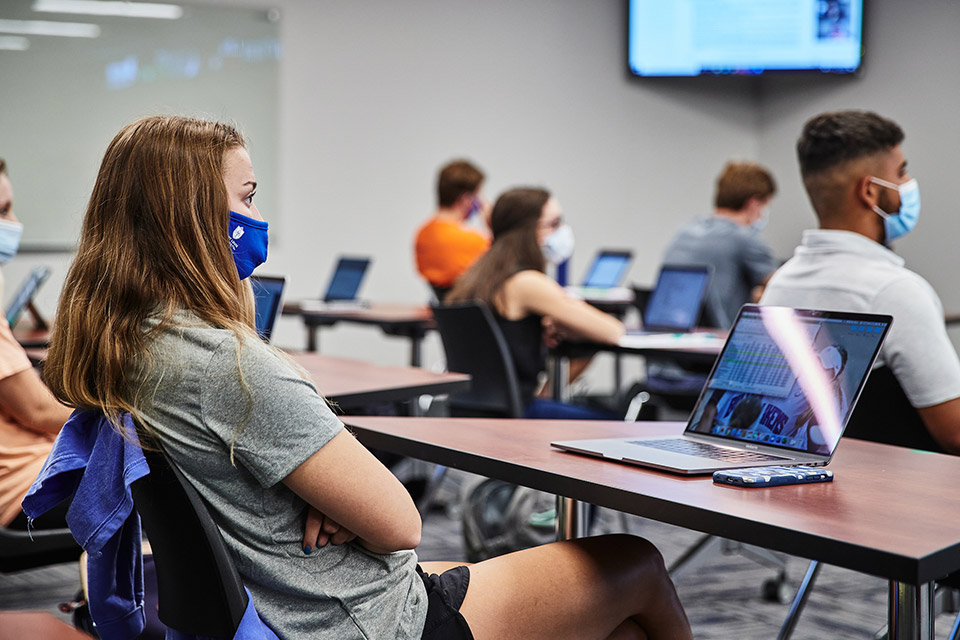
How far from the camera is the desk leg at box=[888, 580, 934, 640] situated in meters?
1.23

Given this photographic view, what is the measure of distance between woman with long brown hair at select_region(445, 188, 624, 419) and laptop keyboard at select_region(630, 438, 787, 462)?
1.57 metres

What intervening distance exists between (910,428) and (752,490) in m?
0.83

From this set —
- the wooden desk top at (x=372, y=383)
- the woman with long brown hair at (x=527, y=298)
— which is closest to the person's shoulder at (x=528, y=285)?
the woman with long brown hair at (x=527, y=298)

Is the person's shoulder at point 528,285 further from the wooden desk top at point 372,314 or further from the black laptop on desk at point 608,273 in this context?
the black laptop on desk at point 608,273

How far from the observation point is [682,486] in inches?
52.7

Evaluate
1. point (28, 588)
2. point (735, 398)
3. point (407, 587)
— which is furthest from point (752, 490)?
point (28, 588)

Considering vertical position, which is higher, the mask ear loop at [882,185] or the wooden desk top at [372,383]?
the mask ear loop at [882,185]

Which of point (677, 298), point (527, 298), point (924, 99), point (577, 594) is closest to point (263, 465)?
point (577, 594)

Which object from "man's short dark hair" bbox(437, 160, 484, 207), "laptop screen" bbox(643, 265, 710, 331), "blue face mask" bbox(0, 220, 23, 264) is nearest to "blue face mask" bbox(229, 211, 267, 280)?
"blue face mask" bbox(0, 220, 23, 264)

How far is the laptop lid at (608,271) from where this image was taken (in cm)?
598

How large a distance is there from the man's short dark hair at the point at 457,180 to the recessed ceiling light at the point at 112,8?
2.06m

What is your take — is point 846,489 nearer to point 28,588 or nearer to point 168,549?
point 168,549

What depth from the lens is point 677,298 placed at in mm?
4031

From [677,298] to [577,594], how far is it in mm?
2692
